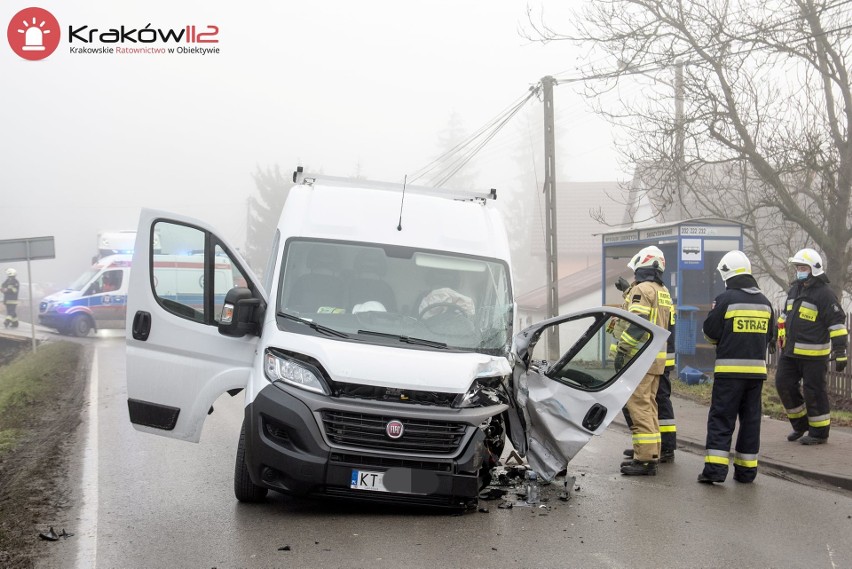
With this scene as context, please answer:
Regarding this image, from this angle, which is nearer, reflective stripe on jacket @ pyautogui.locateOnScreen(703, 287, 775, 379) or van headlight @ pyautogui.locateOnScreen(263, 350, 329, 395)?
van headlight @ pyautogui.locateOnScreen(263, 350, 329, 395)

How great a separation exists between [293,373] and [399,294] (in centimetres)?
117

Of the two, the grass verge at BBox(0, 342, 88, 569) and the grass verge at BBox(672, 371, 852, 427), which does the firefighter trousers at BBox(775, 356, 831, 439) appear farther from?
the grass verge at BBox(0, 342, 88, 569)

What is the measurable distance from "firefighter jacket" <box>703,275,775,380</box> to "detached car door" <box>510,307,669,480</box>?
0.87 m

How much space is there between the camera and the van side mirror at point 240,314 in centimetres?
662

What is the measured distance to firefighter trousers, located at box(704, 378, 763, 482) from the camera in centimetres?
772

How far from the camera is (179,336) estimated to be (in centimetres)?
691

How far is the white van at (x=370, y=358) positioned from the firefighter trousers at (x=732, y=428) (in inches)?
36.8

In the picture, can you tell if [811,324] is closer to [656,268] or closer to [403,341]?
[656,268]

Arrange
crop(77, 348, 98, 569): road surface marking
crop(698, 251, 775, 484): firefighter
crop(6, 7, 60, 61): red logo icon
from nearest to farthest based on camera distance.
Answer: crop(77, 348, 98, 569): road surface marking < crop(698, 251, 775, 484): firefighter < crop(6, 7, 60, 61): red logo icon

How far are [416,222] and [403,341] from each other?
1225 millimetres

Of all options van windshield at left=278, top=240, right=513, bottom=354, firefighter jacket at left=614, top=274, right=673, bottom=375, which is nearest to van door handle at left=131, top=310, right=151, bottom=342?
van windshield at left=278, top=240, right=513, bottom=354

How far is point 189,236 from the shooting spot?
22.9 ft

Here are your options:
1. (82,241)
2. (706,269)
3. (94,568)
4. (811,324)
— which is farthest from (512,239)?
(94,568)

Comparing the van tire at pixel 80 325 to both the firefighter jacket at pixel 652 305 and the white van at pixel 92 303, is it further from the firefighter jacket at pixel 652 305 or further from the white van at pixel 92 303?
the firefighter jacket at pixel 652 305
